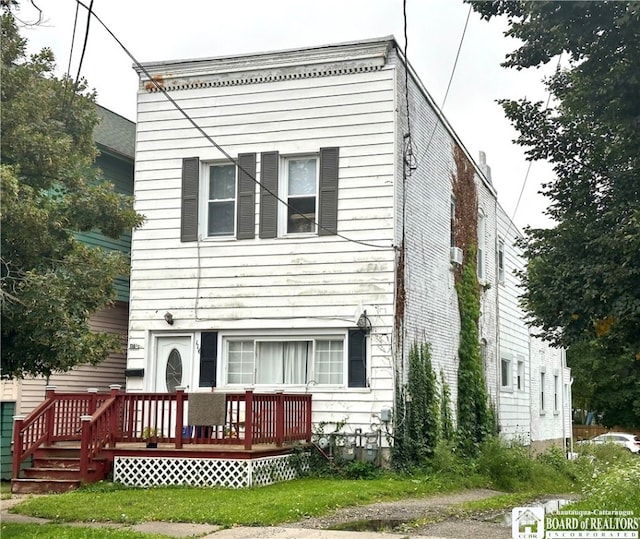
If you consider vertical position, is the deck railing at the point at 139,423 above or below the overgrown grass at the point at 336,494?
above

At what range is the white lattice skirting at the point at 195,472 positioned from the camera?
45.4 ft

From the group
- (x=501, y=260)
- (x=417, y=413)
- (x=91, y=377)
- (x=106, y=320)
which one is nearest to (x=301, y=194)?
(x=417, y=413)

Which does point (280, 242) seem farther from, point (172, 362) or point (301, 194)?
point (172, 362)

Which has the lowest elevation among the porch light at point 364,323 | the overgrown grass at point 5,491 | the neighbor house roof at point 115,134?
the overgrown grass at point 5,491

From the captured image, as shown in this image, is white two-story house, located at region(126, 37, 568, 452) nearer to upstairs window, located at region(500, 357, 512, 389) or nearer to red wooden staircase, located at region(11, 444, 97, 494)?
red wooden staircase, located at region(11, 444, 97, 494)

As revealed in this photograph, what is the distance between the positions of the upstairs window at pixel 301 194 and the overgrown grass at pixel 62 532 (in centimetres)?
796

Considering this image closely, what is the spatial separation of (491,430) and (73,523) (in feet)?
40.6

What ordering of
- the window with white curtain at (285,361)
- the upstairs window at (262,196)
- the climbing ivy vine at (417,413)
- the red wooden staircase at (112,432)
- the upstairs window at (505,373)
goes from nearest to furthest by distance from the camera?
the red wooden staircase at (112,432)
the climbing ivy vine at (417,413)
the window with white curtain at (285,361)
the upstairs window at (262,196)
the upstairs window at (505,373)

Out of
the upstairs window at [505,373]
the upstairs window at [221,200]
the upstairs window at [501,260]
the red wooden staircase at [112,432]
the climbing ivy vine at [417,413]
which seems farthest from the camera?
the upstairs window at [501,260]

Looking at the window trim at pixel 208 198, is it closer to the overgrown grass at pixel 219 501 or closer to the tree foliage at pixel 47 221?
the overgrown grass at pixel 219 501

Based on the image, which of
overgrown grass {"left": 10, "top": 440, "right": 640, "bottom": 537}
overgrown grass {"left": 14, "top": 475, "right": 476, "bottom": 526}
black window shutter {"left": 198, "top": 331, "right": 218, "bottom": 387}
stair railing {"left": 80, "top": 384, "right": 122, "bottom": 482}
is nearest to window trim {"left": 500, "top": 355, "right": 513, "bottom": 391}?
overgrown grass {"left": 10, "top": 440, "right": 640, "bottom": 537}

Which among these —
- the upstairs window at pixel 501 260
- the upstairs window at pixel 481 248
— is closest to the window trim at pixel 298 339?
the upstairs window at pixel 481 248

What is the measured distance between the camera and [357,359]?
53.6 feet

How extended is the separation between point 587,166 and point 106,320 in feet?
36.0
